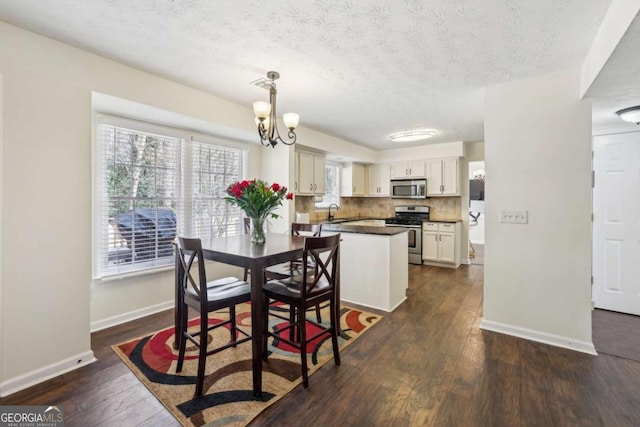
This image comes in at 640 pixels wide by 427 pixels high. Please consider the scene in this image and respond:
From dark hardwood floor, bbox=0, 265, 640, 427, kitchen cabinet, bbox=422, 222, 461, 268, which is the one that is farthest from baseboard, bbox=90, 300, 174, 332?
kitchen cabinet, bbox=422, 222, 461, 268

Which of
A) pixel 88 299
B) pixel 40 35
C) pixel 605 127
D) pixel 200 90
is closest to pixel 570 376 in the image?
pixel 605 127

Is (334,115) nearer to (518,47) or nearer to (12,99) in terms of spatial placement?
(518,47)

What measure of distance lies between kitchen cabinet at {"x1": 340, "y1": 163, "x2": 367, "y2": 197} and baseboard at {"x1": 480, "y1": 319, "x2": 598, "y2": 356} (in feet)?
12.3

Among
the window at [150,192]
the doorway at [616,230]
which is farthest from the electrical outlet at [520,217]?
the window at [150,192]

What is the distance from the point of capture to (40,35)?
201cm

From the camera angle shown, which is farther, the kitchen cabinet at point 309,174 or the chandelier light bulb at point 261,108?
the kitchen cabinet at point 309,174

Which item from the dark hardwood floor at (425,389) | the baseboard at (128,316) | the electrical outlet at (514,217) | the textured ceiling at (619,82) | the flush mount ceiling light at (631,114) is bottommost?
the dark hardwood floor at (425,389)

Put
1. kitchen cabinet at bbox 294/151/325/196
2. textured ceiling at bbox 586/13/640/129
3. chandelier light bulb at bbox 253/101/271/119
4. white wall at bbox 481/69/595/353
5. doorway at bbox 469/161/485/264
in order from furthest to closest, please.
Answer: doorway at bbox 469/161/485/264 → kitchen cabinet at bbox 294/151/325/196 → white wall at bbox 481/69/595/353 → chandelier light bulb at bbox 253/101/271/119 → textured ceiling at bbox 586/13/640/129

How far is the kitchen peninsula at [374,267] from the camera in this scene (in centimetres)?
327

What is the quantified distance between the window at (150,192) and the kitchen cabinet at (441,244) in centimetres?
375

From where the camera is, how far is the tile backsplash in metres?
5.30

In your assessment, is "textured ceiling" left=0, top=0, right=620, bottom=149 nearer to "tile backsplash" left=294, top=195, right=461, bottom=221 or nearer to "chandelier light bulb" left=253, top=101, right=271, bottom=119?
"chandelier light bulb" left=253, top=101, right=271, bottom=119

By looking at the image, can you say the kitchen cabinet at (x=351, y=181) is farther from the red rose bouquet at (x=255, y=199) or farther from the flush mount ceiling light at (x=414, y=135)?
the red rose bouquet at (x=255, y=199)

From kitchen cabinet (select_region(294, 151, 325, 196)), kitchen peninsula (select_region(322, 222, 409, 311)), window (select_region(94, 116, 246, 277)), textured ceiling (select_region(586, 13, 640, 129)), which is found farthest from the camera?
kitchen cabinet (select_region(294, 151, 325, 196))
